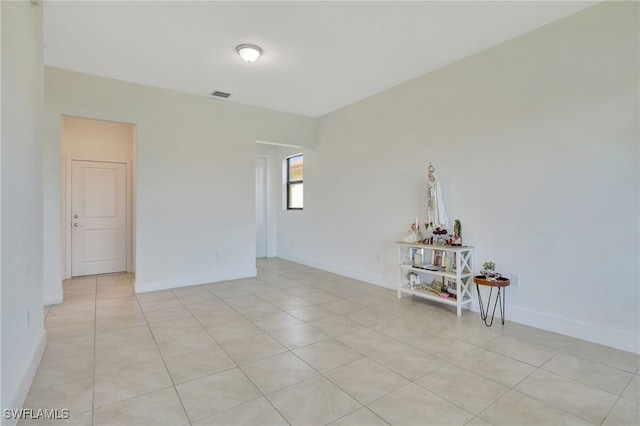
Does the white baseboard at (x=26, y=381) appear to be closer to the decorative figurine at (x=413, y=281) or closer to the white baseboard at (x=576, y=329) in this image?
the decorative figurine at (x=413, y=281)

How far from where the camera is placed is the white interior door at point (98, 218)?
17.5 feet

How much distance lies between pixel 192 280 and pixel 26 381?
2.78m

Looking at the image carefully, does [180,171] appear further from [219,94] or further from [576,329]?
[576,329]

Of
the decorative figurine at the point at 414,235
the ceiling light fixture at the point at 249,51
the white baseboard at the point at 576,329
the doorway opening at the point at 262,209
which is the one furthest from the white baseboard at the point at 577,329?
the doorway opening at the point at 262,209

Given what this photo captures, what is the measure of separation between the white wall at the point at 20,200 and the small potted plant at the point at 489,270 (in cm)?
366

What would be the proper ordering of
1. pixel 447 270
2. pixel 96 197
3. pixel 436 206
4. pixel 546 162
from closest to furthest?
1. pixel 546 162
2. pixel 447 270
3. pixel 436 206
4. pixel 96 197

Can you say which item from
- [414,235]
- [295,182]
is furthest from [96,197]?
[414,235]

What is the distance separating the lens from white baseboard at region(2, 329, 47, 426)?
1.68 m

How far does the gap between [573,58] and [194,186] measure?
4656mm

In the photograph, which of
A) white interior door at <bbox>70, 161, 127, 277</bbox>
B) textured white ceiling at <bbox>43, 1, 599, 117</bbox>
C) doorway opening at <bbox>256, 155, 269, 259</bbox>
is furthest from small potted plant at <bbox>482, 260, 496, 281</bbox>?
white interior door at <bbox>70, 161, 127, 277</bbox>

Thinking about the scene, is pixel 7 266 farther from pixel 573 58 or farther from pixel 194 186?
pixel 573 58

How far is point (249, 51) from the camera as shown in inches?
128

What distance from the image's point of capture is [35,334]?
2.33 metres

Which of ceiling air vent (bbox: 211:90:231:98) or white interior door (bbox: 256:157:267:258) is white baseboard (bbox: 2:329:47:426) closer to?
ceiling air vent (bbox: 211:90:231:98)
